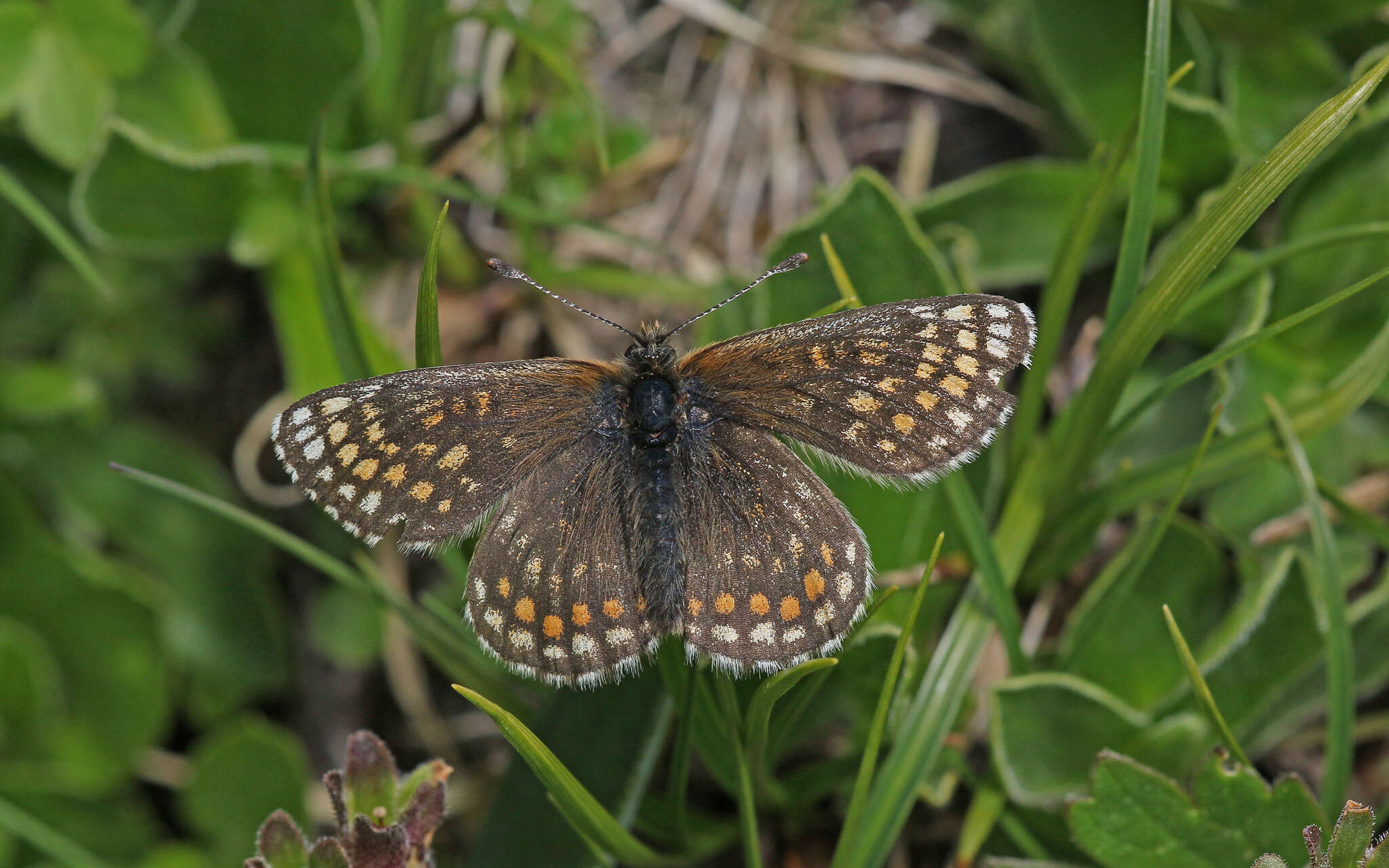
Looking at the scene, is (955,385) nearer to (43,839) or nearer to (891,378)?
(891,378)

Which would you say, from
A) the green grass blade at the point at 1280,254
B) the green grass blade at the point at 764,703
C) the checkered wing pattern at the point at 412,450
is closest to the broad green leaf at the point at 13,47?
the checkered wing pattern at the point at 412,450

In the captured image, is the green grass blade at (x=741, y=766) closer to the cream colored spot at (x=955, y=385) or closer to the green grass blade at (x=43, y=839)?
the cream colored spot at (x=955, y=385)

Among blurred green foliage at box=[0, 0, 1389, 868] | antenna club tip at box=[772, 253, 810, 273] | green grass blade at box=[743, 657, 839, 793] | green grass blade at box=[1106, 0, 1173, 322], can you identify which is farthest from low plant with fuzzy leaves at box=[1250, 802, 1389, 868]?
antenna club tip at box=[772, 253, 810, 273]

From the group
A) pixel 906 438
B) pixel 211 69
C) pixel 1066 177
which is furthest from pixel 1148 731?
pixel 211 69

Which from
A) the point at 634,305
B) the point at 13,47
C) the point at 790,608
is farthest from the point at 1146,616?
the point at 13,47

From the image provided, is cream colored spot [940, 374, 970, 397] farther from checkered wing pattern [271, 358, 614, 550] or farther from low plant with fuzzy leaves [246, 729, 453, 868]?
low plant with fuzzy leaves [246, 729, 453, 868]

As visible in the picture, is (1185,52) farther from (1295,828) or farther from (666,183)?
(1295,828)
